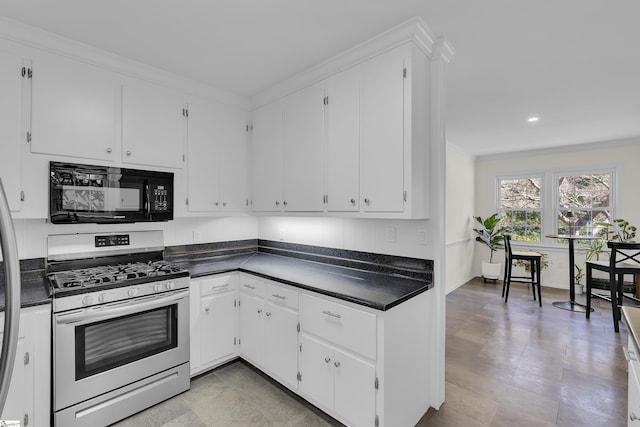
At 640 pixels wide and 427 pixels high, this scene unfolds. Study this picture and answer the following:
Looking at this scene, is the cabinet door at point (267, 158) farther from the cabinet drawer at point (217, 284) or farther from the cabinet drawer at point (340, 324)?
the cabinet drawer at point (340, 324)

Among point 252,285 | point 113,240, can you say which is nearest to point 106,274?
point 113,240

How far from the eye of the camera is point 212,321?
8.53 feet

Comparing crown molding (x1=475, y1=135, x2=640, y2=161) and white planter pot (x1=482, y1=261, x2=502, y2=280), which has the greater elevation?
crown molding (x1=475, y1=135, x2=640, y2=161)

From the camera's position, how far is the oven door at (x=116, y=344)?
1867 millimetres

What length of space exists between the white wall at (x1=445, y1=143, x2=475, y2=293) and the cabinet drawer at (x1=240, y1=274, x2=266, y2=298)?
357cm

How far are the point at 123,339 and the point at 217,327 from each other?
719mm

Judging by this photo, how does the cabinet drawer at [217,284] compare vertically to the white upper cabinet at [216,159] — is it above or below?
below

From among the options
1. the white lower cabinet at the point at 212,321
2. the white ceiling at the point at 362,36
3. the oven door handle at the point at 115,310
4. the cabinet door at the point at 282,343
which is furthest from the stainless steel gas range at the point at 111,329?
the white ceiling at the point at 362,36

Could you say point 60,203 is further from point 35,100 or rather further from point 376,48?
point 376,48

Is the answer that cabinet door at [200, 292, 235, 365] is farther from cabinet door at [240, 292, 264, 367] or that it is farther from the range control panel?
the range control panel

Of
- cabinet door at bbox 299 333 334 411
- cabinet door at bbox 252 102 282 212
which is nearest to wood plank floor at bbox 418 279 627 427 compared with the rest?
cabinet door at bbox 299 333 334 411

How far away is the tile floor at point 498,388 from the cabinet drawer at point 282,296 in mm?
723

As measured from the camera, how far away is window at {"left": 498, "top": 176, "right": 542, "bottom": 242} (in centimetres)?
569

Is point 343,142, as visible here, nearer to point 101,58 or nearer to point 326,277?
point 326,277
